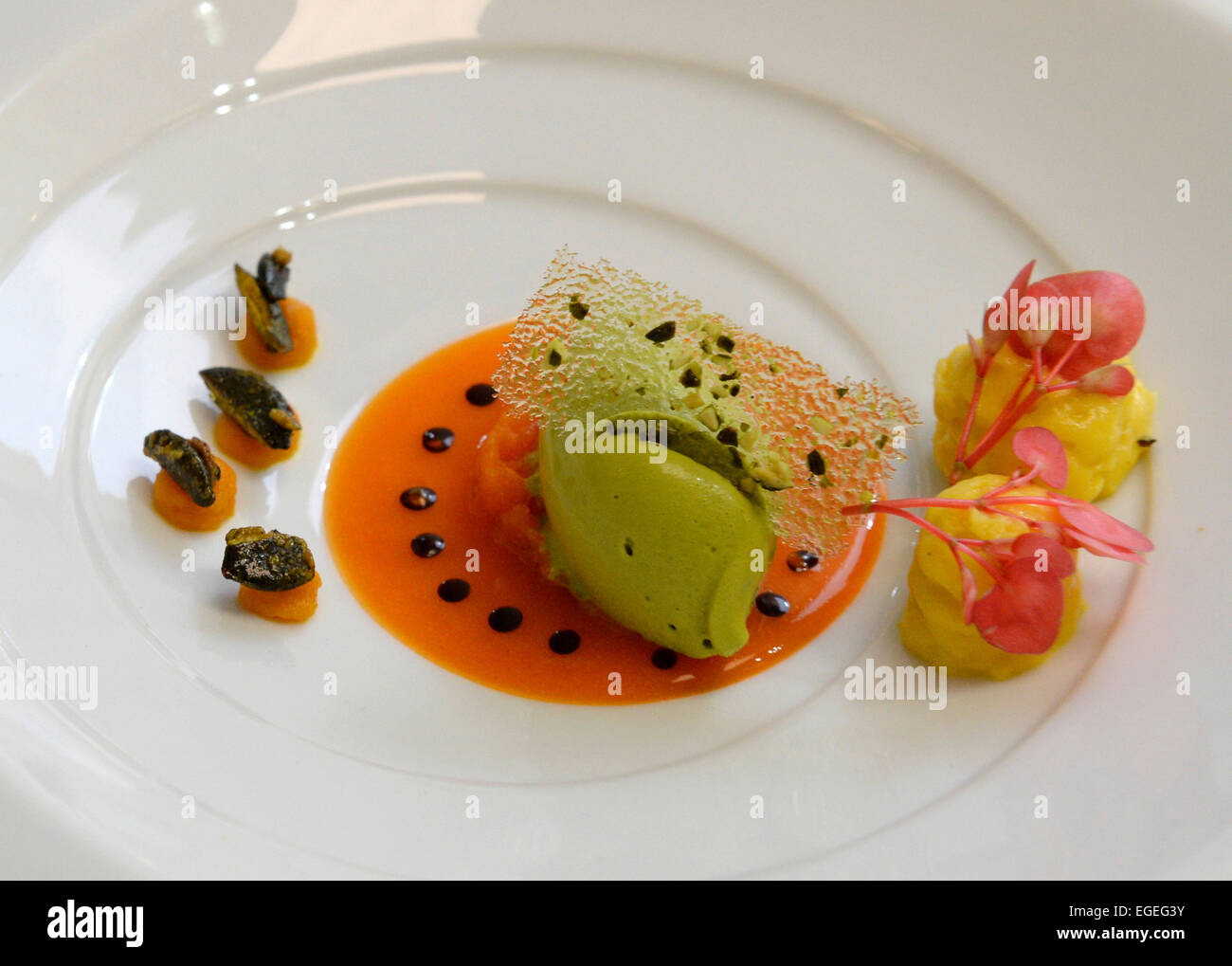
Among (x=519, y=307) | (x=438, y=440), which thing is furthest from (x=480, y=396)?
(x=519, y=307)

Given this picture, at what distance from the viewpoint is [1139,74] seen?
264cm

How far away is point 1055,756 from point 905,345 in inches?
39.1

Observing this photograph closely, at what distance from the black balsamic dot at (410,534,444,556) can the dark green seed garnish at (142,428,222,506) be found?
1.15ft

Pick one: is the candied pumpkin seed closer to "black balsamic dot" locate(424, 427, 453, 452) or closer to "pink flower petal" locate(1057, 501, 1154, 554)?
"black balsamic dot" locate(424, 427, 453, 452)

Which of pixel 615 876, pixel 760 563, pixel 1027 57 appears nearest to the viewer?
pixel 615 876

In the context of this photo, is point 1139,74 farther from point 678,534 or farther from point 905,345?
point 678,534

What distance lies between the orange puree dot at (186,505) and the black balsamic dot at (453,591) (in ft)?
1.31

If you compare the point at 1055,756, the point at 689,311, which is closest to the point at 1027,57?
the point at 689,311

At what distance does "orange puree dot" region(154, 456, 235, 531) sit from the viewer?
2.08m

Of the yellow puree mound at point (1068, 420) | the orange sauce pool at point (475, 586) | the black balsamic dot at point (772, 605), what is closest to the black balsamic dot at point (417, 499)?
the orange sauce pool at point (475, 586)

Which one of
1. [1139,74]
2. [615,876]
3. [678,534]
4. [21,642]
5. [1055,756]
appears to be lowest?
[615,876]

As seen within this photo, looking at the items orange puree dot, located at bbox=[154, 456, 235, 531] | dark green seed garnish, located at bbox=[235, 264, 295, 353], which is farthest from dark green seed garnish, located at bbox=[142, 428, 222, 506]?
dark green seed garnish, located at bbox=[235, 264, 295, 353]

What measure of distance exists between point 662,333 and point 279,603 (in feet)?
2.51

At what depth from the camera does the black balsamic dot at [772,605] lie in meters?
2.11
